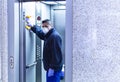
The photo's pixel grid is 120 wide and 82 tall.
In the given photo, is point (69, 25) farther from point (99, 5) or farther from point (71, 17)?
point (99, 5)

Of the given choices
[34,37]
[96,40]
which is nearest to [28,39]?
[34,37]

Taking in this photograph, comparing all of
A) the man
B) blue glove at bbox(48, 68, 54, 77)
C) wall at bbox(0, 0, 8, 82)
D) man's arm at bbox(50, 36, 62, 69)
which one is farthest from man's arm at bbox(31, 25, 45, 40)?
wall at bbox(0, 0, 8, 82)

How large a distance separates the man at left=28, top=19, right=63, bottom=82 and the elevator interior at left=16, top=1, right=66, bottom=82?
0.09 meters

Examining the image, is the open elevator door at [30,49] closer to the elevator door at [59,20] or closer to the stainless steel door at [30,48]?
the stainless steel door at [30,48]

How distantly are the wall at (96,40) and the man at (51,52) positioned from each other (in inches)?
52.9

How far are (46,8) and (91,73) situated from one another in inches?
79.4

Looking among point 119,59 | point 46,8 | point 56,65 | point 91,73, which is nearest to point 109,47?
point 119,59

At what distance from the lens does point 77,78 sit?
2592mm

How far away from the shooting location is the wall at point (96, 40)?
247 cm

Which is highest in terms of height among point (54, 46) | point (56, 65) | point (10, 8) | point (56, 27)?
point (10, 8)

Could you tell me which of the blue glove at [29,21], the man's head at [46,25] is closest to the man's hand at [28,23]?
the blue glove at [29,21]

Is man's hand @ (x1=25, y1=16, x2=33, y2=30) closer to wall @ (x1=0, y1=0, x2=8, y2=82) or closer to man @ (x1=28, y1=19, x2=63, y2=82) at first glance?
man @ (x1=28, y1=19, x2=63, y2=82)

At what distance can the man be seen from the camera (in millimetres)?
3910

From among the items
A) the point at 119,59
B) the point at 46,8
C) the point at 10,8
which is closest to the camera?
the point at 119,59
